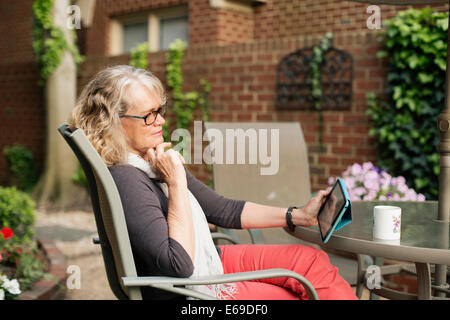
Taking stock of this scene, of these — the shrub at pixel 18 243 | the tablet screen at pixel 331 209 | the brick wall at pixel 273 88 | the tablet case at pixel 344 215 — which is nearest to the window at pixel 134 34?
the brick wall at pixel 273 88

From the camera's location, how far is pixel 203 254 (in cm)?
166

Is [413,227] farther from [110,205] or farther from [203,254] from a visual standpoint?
[110,205]

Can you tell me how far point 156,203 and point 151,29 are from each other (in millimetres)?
6283

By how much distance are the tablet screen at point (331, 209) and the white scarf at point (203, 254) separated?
0.36 metres

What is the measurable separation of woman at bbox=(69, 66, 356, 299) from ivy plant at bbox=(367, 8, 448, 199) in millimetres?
2198

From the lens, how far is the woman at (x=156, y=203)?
1.53 metres

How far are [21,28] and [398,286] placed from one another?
7549mm

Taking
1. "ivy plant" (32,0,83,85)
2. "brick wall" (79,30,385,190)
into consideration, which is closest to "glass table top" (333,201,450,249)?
"brick wall" (79,30,385,190)

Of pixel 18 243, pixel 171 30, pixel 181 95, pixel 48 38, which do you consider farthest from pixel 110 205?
pixel 171 30

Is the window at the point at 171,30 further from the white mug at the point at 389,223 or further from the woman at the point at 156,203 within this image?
the white mug at the point at 389,223

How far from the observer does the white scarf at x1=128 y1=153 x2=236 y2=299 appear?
1630 millimetres

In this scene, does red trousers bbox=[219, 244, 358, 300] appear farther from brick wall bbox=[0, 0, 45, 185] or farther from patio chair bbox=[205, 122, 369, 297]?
brick wall bbox=[0, 0, 45, 185]

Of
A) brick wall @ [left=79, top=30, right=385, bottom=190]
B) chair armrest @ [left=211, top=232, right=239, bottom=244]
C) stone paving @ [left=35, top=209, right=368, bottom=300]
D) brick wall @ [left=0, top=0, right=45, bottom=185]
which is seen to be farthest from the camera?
brick wall @ [left=0, top=0, right=45, bottom=185]
